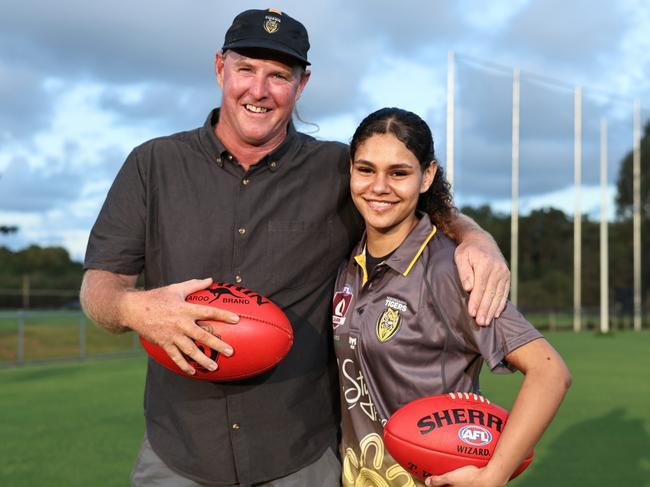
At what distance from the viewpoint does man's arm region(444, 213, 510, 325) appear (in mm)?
2777

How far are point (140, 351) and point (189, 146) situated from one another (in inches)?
796

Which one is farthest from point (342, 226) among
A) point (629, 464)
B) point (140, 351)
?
point (140, 351)

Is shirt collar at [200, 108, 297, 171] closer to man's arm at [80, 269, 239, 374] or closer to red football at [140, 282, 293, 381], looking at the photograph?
red football at [140, 282, 293, 381]

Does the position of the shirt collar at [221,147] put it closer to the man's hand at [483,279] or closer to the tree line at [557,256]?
the man's hand at [483,279]

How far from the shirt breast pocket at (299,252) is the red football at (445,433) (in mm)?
700

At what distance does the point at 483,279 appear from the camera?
9.25 ft

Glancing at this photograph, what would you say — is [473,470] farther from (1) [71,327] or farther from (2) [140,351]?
(1) [71,327]

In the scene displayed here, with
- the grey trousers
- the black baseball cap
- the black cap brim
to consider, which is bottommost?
the grey trousers

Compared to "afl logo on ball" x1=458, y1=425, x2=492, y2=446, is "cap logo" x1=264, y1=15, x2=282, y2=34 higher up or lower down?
higher up

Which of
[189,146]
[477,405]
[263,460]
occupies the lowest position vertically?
[263,460]

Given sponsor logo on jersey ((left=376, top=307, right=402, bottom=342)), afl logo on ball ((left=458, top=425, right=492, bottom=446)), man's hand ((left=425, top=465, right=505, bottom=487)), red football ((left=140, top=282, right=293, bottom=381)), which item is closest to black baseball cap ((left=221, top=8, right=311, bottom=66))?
red football ((left=140, top=282, right=293, bottom=381))

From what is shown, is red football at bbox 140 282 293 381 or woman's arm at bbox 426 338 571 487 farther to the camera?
red football at bbox 140 282 293 381

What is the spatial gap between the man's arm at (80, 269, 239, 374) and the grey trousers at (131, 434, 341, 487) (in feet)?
1.82

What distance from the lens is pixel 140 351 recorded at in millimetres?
22688
